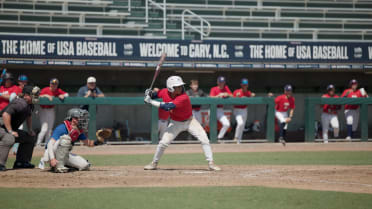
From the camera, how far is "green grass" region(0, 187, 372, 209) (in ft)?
18.1

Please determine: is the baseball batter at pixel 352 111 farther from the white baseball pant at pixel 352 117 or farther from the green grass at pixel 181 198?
the green grass at pixel 181 198

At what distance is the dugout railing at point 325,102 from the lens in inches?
564

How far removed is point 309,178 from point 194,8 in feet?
38.5

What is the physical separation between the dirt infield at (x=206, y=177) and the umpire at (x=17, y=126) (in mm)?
422

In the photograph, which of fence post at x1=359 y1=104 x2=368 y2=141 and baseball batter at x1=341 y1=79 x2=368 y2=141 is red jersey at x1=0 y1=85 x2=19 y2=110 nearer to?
baseball batter at x1=341 y1=79 x2=368 y2=141

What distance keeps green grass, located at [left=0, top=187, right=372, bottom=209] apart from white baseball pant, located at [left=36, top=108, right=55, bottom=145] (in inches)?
241

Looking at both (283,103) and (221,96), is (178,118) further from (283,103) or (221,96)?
(283,103)

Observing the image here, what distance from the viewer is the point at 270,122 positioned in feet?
46.3

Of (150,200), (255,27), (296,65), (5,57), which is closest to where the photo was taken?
(150,200)

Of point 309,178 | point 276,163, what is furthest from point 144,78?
point 309,178

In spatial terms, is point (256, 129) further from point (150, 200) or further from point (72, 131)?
point (150, 200)

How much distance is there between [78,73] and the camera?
618 inches

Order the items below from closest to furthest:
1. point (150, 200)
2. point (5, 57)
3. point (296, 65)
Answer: point (150, 200)
point (5, 57)
point (296, 65)

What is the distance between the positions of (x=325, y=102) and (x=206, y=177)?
7744 millimetres
